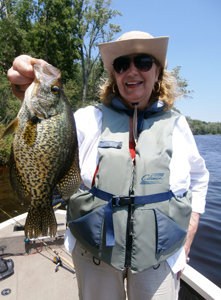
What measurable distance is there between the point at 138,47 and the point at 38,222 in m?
1.76

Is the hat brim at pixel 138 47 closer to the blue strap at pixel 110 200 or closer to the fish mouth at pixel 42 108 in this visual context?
the fish mouth at pixel 42 108

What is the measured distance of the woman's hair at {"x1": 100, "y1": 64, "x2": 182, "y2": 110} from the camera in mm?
2462

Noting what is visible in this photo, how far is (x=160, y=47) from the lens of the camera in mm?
2197

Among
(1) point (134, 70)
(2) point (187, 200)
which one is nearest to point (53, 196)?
(2) point (187, 200)

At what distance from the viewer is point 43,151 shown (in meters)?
1.68

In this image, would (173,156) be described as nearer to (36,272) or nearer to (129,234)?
(129,234)

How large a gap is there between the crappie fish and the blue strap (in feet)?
0.80

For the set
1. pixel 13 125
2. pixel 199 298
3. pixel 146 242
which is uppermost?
pixel 13 125

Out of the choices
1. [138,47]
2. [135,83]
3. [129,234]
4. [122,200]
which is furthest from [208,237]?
[138,47]

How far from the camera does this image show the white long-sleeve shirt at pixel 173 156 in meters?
2.03

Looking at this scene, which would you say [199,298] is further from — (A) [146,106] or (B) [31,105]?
(B) [31,105]

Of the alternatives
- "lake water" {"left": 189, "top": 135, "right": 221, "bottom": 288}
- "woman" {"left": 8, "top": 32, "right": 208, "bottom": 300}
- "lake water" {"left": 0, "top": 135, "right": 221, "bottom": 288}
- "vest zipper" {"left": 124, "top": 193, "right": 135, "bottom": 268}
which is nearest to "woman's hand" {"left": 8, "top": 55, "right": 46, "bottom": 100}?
"woman" {"left": 8, "top": 32, "right": 208, "bottom": 300}

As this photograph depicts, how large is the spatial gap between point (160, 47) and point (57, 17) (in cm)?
2916

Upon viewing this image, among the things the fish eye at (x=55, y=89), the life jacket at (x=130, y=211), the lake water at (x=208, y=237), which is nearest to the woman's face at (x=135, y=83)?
the life jacket at (x=130, y=211)
